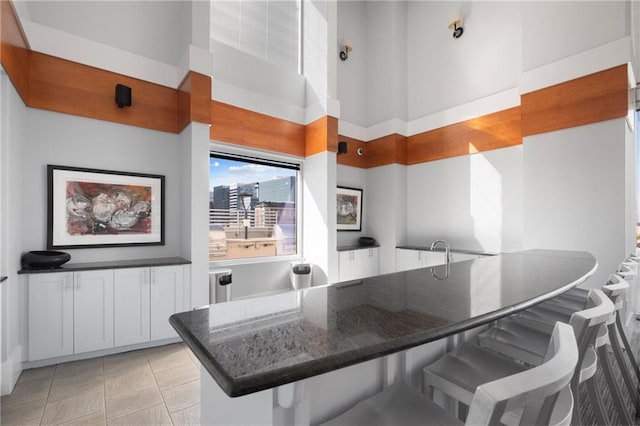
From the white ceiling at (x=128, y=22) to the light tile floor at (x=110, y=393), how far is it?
3558mm

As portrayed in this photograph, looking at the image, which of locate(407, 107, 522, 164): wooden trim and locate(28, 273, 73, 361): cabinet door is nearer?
locate(28, 273, 73, 361): cabinet door

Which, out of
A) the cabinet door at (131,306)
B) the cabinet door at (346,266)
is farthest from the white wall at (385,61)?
the cabinet door at (131,306)

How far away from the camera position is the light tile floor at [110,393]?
1.99 meters

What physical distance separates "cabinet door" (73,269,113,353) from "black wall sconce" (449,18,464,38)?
623cm

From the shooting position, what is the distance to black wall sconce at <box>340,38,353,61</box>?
18.3 feet

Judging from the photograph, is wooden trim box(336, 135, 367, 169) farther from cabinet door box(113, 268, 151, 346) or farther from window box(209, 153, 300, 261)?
cabinet door box(113, 268, 151, 346)

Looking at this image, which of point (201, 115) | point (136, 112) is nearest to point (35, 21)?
point (136, 112)

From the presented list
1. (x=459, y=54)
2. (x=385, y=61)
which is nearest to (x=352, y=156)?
(x=385, y=61)

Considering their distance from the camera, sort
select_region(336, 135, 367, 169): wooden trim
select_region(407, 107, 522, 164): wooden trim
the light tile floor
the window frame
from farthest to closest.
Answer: select_region(336, 135, 367, 169): wooden trim → select_region(407, 107, 522, 164): wooden trim → the window frame → the light tile floor

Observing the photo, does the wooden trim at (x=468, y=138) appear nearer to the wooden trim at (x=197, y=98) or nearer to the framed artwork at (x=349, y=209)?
the framed artwork at (x=349, y=209)

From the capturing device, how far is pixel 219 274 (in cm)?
359

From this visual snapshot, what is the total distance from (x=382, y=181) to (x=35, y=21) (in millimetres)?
5287

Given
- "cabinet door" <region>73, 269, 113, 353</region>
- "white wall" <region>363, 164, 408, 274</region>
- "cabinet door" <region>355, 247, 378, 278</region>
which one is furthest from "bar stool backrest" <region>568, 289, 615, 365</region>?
"white wall" <region>363, 164, 408, 274</region>

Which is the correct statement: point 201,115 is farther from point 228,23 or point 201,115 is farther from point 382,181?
point 382,181
